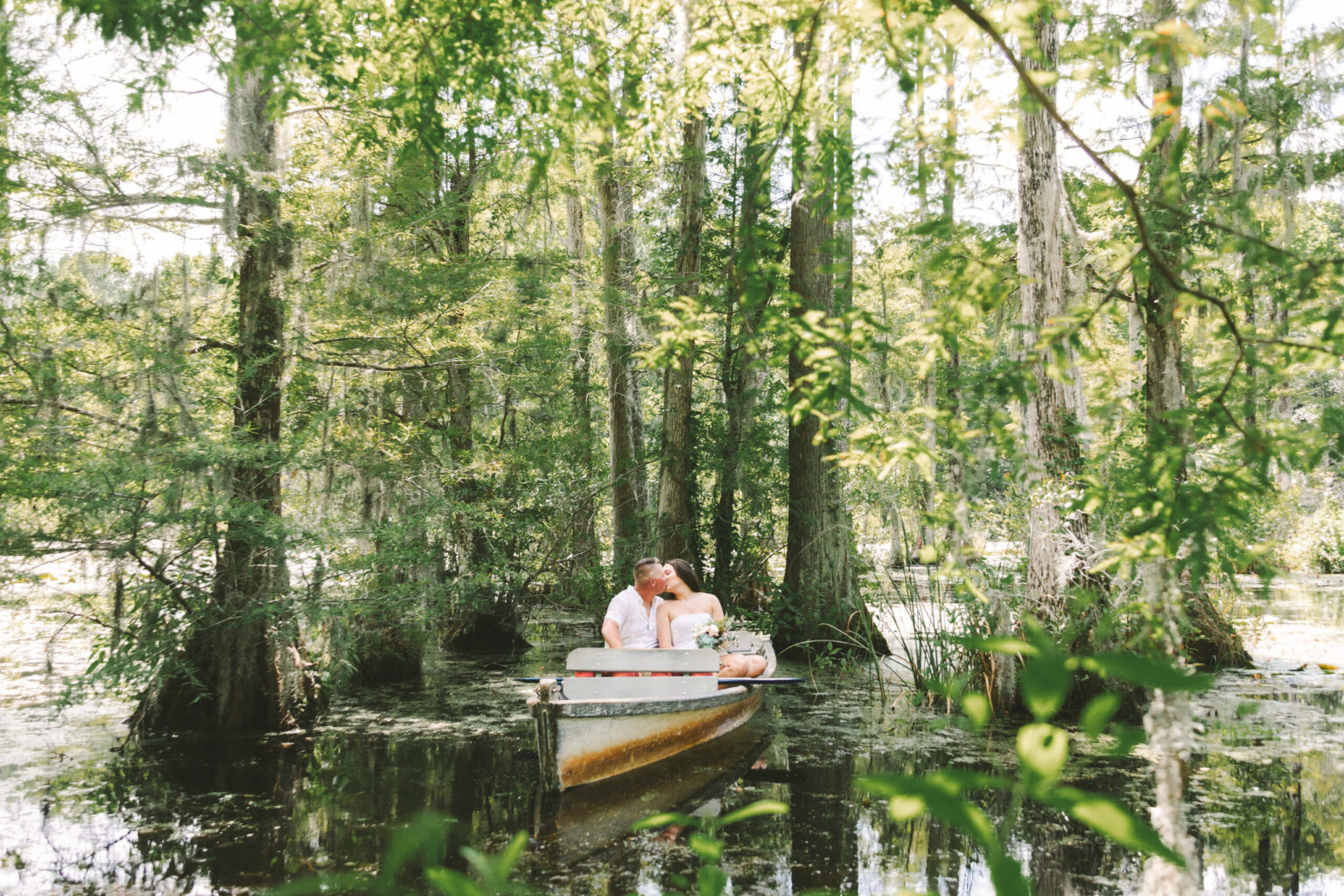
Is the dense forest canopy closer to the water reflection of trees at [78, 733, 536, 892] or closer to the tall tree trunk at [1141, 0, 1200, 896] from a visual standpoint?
the tall tree trunk at [1141, 0, 1200, 896]

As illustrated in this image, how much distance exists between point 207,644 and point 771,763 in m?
4.68

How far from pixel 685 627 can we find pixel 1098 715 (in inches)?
311

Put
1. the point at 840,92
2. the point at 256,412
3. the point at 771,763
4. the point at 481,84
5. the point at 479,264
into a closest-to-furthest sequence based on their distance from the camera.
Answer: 1. the point at 481,84
2. the point at 840,92
3. the point at 771,763
4. the point at 256,412
5. the point at 479,264

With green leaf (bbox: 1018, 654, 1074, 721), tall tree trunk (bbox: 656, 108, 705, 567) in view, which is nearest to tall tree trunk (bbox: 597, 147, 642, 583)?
tall tree trunk (bbox: 656, 108, 705, 567)

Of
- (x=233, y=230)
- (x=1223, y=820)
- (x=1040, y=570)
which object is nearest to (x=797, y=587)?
(x=1040, y=570)

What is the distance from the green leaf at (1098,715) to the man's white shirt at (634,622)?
775 cm

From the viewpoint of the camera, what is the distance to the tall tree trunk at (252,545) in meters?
7.29

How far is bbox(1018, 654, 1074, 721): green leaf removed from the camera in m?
0.83

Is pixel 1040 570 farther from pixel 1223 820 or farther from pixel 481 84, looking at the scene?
pixel 481 84

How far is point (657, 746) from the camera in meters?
7.35

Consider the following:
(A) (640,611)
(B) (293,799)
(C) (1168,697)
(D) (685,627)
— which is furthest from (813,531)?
(C) (1168,697)

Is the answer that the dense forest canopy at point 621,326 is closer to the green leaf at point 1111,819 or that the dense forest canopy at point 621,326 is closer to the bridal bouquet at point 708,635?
the green leaf at point 1111,819

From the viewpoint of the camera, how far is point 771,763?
7.50 m

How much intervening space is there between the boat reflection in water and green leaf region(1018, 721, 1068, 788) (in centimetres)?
460
